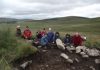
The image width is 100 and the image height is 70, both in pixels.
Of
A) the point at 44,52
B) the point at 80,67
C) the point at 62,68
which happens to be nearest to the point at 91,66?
the point at 80,67

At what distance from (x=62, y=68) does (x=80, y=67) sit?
1.11 meters

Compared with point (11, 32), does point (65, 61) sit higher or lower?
lower

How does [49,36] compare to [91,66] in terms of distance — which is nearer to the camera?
[91,66]

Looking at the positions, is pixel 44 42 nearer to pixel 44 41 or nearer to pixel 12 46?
pixel 44 41

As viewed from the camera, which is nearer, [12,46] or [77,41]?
[12,46]

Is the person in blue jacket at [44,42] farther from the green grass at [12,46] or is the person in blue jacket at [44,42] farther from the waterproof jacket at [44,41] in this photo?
the green grass at [12,46]

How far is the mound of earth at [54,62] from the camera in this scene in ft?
54.2

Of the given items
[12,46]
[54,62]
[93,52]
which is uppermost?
[12,46]

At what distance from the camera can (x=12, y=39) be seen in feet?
54.0

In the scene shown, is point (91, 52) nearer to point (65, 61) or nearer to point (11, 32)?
point (65, 61)

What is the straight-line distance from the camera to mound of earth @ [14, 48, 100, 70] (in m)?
16.5

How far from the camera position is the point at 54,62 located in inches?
669

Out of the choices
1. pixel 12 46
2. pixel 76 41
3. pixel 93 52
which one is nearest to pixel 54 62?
pixel 12 46

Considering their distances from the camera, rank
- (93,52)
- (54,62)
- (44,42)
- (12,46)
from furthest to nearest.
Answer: (44,42) → (93,52) → (54,62) → (12,46)
